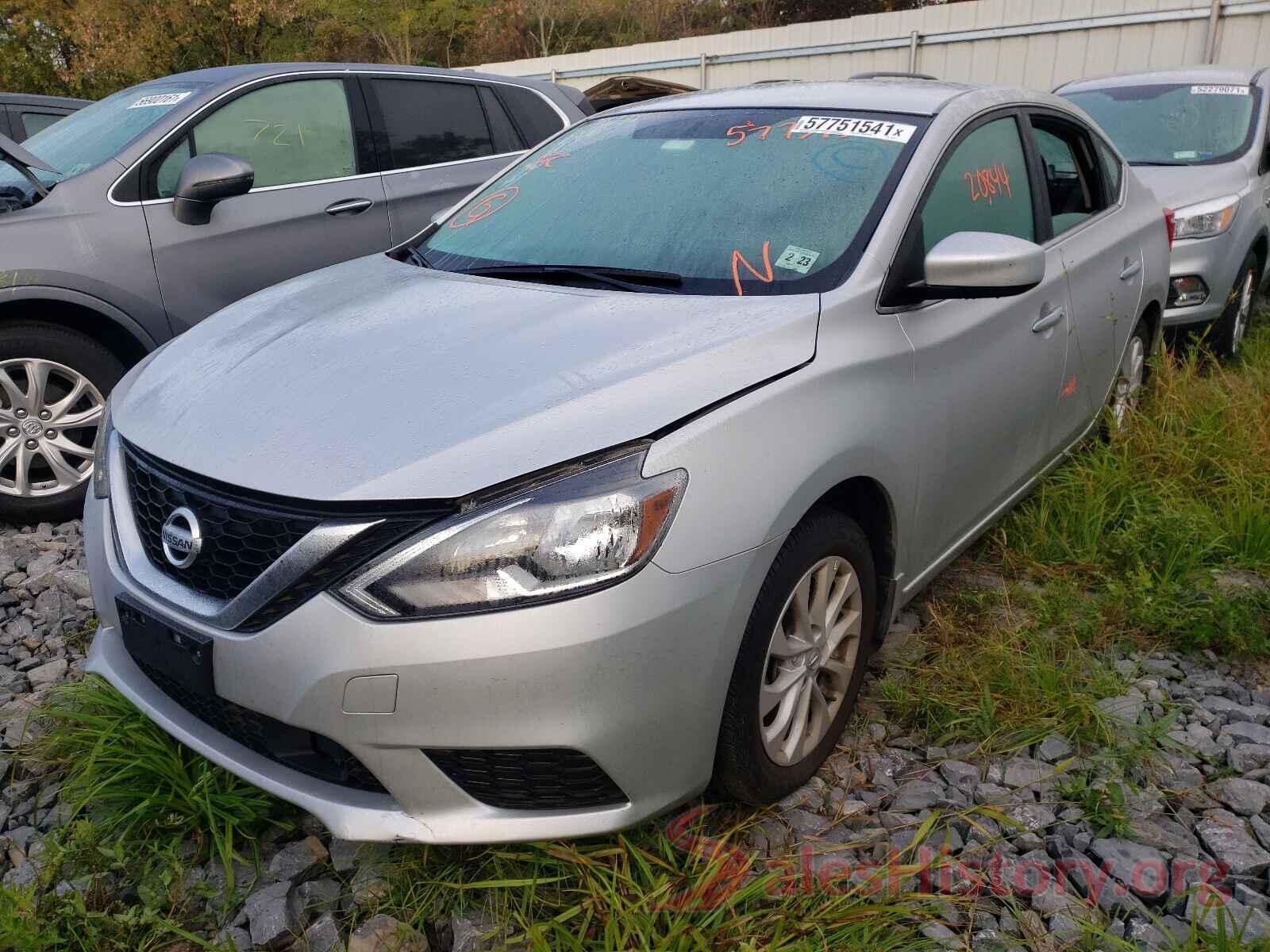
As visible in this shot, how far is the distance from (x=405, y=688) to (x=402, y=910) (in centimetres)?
55

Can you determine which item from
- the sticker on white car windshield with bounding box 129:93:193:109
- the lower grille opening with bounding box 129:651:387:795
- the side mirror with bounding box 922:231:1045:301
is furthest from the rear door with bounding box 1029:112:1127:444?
the sticker on white car windshield with bounding box 129:93:193:109

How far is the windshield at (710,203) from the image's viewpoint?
247 centimetres

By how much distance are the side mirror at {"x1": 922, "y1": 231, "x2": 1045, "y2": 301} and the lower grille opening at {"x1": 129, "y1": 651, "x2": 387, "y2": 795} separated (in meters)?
1.66

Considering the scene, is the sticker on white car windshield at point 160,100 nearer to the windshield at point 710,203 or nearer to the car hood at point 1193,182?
the windshield at point 710,203

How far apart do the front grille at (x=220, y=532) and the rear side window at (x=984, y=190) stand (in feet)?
5.72

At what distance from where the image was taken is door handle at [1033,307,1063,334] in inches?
121

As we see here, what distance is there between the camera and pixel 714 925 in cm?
187

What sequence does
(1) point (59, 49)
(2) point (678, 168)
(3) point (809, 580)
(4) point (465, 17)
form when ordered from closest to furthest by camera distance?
(3) point (809, 580) → (2) point (678, 168) → (1) point (59, 49) → (4) point (465, 17)

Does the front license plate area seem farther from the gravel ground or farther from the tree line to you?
the tree line

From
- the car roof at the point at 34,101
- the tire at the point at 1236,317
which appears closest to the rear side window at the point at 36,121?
the car roof at the point at 34,101

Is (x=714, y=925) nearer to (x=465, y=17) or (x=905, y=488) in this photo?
(x=905, y=488)

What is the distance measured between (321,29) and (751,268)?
103 ft

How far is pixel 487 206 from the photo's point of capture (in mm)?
3164

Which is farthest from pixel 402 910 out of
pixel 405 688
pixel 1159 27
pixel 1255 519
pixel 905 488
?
pixel 1159 27
